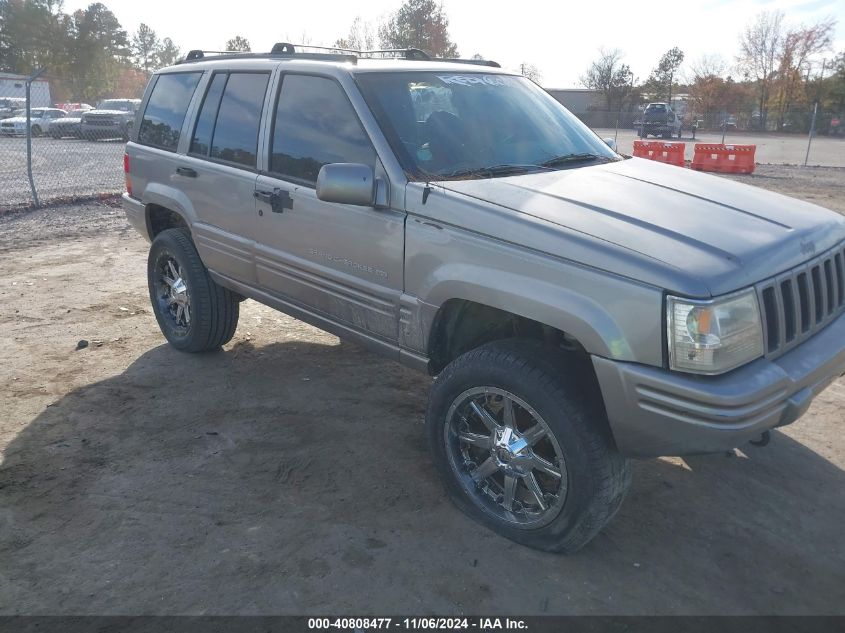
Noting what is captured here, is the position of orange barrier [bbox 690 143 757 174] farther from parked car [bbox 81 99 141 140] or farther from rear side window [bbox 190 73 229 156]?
parked car [bbox 81 99 141 140]

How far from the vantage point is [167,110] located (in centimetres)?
514

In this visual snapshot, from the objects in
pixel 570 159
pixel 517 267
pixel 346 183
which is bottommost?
pixel 517 267

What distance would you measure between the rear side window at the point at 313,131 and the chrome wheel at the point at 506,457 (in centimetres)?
135

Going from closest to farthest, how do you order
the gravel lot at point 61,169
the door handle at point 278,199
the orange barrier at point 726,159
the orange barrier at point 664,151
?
the door handle at point 278,199 → the gravel lot at point 61,169 → the orange barrier at point 664,151 → the orange barrier at point 726,159

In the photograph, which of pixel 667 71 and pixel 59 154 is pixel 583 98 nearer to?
pixel 667 71

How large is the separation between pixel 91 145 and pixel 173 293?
2073 cm

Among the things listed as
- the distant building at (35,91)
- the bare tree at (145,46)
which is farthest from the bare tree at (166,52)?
the distant building at (35,91)

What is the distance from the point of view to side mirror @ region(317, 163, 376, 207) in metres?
3.23

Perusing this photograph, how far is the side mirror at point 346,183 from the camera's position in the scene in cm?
323

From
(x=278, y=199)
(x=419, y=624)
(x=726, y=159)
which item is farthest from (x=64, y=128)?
(x=419, y=624)

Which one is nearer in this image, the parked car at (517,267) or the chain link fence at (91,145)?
A: the parked car at (517,267)

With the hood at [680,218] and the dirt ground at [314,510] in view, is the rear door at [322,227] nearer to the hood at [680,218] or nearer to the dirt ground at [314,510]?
the hood at [680,218]

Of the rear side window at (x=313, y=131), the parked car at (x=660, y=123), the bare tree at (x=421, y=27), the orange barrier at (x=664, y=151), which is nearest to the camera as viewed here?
the rear side window at (x=313, y=131)

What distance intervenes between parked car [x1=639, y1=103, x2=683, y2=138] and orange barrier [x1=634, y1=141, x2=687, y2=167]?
64.4 feet
